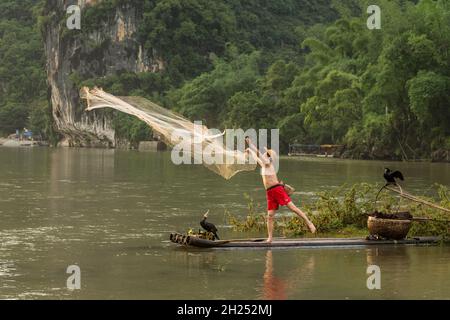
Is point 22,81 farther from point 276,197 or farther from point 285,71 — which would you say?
point 276,197

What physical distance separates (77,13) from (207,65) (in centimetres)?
1828

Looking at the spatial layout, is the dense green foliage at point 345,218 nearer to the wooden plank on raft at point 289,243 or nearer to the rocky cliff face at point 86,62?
the wooden plank on raft at point 289,243

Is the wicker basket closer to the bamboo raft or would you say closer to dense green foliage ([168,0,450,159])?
the bamboo raft

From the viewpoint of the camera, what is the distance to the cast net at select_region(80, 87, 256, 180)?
15.1m

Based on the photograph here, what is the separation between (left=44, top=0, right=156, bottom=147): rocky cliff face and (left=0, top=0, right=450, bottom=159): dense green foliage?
1148 millimetres

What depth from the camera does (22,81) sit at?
148125 millimetres

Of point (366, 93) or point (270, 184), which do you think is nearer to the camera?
point (270, 184)

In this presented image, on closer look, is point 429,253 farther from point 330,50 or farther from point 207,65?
point 207,65

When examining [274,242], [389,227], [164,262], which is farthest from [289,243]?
[164,262]

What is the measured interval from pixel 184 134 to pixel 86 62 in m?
111

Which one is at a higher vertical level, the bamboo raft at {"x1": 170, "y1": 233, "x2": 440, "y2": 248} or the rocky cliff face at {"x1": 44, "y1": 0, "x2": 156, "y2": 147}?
the rocky cliff face at {"x1": 44, "y1": 0, "x2": 156, "y2": 147}

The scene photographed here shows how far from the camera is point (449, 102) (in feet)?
182

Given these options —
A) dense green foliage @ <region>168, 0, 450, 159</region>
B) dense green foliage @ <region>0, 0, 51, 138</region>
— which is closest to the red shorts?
dense green foliage @ <region>168, 0, 450, 159</region>

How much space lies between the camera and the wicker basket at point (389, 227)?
14.8 metres
